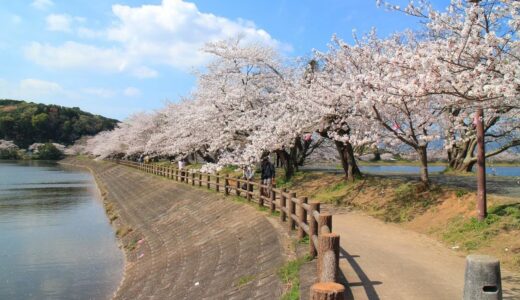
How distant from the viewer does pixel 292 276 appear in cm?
784

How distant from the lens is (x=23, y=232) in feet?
76.8

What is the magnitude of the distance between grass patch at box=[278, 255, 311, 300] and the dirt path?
30.6 inches

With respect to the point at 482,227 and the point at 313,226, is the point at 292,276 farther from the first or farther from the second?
the point at 482,227

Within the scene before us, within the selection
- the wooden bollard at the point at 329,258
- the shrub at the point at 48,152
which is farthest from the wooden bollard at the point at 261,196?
the shrub at the point at 48,152

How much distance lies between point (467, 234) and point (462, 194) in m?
2.28

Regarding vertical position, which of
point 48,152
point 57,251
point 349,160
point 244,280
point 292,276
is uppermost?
point 48,152

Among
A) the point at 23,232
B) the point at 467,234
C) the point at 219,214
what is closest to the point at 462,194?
the point at 467,234

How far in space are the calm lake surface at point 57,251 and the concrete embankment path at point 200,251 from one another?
94cm

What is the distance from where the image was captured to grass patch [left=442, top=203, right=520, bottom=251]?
383 inches

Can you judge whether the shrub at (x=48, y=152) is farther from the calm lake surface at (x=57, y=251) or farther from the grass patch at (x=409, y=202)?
the grass patch at (x=409, y=202)

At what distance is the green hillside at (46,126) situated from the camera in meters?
121

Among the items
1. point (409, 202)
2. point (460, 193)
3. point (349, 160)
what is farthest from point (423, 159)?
point (349, 160)

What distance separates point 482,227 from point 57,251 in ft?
55.7

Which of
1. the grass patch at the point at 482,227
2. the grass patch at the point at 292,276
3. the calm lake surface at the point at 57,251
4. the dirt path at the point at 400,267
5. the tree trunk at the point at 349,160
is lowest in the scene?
the calm lake surface at the point at 57,251
